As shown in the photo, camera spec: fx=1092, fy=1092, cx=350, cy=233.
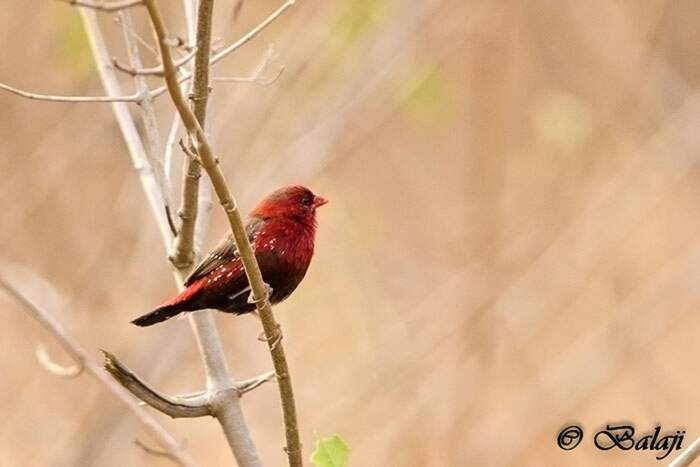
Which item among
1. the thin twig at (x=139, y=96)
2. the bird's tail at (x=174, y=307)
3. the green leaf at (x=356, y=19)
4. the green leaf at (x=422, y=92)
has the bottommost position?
the bird's tail at (x=174, y=307)

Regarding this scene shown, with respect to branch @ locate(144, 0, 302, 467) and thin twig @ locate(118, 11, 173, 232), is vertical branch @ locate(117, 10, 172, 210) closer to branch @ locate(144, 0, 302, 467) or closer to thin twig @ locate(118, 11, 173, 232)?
thin twig @ locate(118, 11, 173, 232)

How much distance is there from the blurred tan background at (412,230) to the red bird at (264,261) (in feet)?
1.87

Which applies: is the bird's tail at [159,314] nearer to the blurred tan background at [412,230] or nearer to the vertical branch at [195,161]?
the vertical branch at [195,161]

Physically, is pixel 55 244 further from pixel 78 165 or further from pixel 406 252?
pixel 406 252

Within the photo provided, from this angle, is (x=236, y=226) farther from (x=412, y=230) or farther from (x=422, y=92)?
(x=412, y=230)

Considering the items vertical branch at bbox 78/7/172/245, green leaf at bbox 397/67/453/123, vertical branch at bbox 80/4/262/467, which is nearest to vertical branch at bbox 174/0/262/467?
vertical branch at bbox 80/4/262/467

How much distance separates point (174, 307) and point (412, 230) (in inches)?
140

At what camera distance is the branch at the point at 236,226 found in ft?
5.27

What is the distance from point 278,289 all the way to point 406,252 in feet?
9.73

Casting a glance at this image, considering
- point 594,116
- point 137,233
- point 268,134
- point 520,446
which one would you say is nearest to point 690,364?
point 594,116

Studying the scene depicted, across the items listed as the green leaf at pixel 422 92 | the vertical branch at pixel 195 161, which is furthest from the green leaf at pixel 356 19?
the vertical branch at pixel 195 161

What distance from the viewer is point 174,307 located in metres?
2.52

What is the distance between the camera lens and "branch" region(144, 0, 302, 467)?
161cm

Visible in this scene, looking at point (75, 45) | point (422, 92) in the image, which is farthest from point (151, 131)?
point (422, 92)
